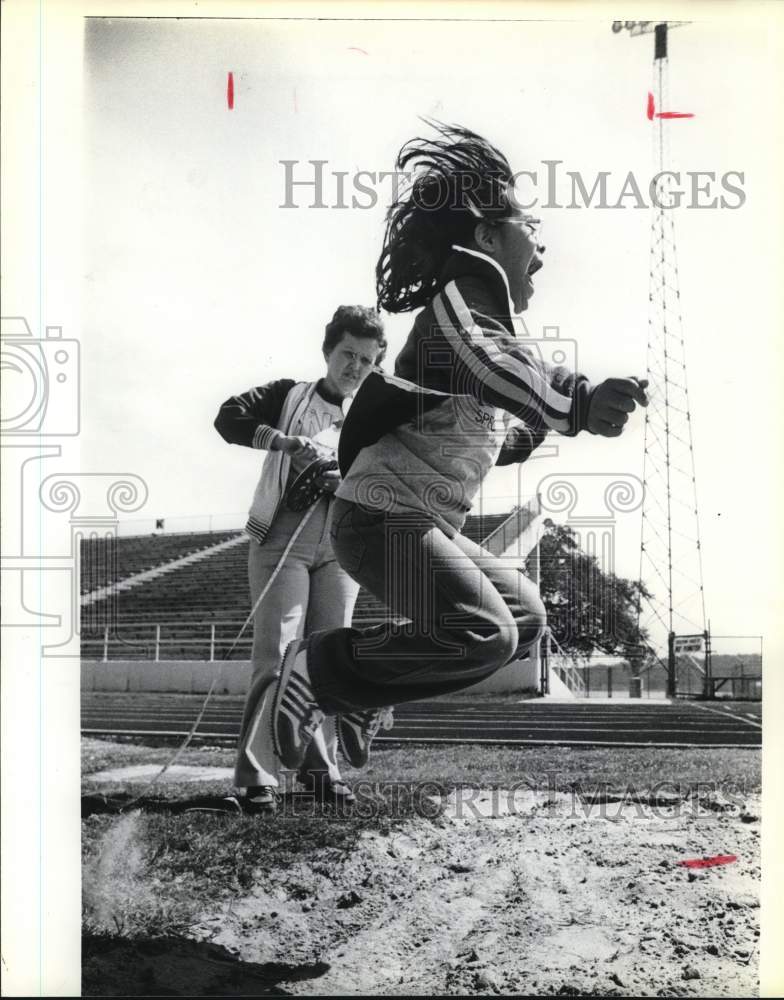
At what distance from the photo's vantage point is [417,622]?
357 centimetres

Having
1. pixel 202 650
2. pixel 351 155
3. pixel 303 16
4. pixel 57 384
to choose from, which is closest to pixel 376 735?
pixel 202 650

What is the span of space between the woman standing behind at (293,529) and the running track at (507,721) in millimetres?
162

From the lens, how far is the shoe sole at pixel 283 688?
3.67 meters

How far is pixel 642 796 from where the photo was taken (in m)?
3.76

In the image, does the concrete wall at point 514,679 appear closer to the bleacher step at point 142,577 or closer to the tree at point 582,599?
the tree at point 582,599

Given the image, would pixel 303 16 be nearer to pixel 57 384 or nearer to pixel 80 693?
pixel 57 384

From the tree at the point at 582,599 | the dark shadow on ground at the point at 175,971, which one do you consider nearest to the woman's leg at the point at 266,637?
the dark shadow on ground at the point at 175,971

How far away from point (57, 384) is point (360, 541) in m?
1.21

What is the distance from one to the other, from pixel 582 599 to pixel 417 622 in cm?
62

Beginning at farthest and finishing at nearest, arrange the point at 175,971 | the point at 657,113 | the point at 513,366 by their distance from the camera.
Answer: the point at 657,113 < the point at 175,971 < the point at 513,366

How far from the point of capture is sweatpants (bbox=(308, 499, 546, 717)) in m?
3.55

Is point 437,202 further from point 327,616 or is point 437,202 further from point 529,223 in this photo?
point 327,616

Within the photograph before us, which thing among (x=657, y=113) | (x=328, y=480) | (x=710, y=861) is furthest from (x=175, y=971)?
(x=657, y=113)

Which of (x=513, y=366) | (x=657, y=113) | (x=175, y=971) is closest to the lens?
(x=513, y=366)
